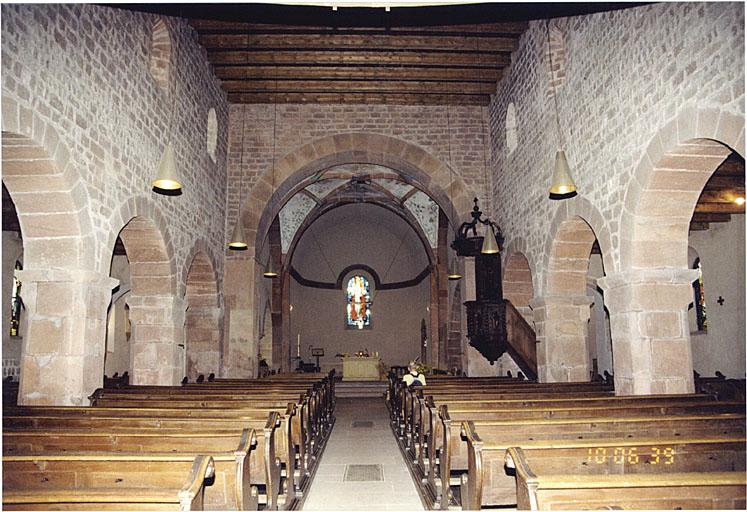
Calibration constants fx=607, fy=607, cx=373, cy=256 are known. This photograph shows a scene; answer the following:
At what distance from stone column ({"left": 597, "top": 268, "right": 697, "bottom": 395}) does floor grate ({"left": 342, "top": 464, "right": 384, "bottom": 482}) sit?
3159mm

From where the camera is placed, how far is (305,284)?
90.7 feet

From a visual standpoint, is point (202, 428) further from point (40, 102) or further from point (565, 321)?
point (565, 321)

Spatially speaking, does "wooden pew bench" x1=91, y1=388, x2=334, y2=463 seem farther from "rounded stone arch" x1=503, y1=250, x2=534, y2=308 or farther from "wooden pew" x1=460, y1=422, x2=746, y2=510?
"rounded stone arch" x1=503, y1=250, x2=534, y2=308

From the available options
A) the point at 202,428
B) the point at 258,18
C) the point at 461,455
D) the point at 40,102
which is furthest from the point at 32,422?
the point at 258,18

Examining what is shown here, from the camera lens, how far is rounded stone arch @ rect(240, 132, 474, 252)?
1407 centimetres

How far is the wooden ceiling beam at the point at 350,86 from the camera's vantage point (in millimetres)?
13258

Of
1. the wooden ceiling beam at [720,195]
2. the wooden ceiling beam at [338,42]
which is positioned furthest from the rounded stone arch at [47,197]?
the wooden ceiling beam at [720,195]

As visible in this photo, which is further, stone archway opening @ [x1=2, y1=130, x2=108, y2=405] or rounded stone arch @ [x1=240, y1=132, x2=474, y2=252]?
rounded stone arch @ [x1=240, y1=132, x2=474, y2=252]

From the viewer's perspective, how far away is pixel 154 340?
32.9ft

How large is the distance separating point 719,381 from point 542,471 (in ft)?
22.6

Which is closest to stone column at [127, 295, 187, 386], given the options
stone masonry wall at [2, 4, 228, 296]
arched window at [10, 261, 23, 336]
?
stone masonry wall at [2, 4, 228, 296]

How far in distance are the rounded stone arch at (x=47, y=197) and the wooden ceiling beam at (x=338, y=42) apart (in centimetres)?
553

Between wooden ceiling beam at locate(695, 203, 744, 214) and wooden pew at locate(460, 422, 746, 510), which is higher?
wooden ceiling beam at locate(695, 203, 744, 214)

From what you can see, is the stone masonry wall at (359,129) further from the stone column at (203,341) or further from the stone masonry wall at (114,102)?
the stone column at (203,341)
